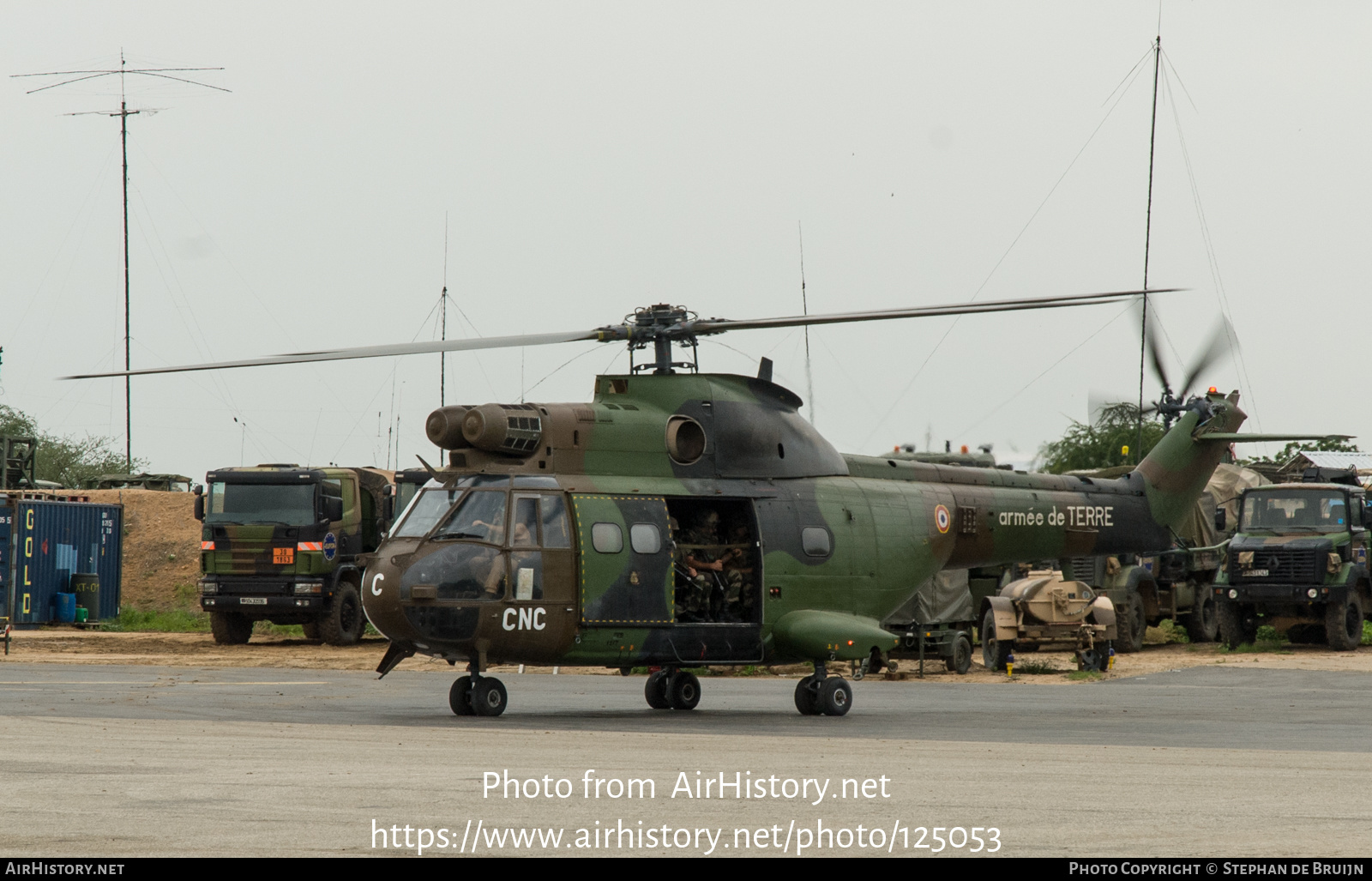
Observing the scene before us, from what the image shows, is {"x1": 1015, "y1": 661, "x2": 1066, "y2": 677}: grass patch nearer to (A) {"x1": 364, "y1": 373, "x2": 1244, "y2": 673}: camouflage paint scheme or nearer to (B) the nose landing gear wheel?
(A) {"x1": 364, "y1": 373, "x2": 1244, "y2": 673}: camouflage paint scheme

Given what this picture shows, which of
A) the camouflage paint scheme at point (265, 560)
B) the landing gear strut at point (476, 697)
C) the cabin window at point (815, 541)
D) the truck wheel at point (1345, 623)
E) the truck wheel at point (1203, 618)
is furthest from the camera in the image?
the truck wheel at point (1203, 618)

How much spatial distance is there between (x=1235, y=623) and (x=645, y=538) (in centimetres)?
1665

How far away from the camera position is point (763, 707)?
17578 mm

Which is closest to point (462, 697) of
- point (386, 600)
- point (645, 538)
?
point (386, 600)

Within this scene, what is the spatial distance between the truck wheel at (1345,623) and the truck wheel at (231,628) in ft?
63.7

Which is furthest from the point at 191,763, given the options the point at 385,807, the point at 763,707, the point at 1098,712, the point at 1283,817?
the point at 1098,712

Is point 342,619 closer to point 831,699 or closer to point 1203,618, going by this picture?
point 831,699

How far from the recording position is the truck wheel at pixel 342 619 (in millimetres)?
29750

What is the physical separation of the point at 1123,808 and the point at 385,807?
3.87 meters

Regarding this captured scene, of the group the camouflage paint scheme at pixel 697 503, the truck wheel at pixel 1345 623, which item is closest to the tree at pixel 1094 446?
the truck wheel at pixel 1345 623

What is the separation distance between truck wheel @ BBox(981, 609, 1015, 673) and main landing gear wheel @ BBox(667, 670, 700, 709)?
766 centimetres

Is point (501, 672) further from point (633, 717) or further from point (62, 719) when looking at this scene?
point (62, 719)

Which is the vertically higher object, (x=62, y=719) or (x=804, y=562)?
(x=804, y=562)

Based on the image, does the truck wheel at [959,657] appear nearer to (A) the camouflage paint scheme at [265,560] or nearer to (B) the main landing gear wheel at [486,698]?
(B) the main landing gear wheel at [486,698]
